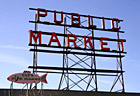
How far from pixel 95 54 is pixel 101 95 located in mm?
5674

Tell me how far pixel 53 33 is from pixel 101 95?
8.09 metres

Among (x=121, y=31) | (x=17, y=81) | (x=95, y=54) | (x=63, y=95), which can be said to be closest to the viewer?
(x=17, y=81)

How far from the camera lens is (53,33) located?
97.6 ft

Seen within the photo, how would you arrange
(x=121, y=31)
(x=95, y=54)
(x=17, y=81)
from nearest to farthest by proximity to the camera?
1. (x=17, y=81)
2. (x=95, y=54)
3. (x=121, y=31)

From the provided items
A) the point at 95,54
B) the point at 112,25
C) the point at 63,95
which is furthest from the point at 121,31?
the point at 63,95

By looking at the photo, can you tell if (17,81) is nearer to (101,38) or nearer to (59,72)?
(59,72)

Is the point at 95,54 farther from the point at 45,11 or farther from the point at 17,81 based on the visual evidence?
the point at 17,81

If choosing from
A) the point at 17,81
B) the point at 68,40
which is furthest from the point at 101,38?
the point at 17,81

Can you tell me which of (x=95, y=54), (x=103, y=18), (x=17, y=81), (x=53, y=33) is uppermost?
(x=103, y=18)

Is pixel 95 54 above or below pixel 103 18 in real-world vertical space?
below

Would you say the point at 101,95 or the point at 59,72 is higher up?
the point at 59,72

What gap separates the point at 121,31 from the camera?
110ft

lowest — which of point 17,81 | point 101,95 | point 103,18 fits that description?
point 101,95

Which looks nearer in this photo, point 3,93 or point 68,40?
point 3,93
